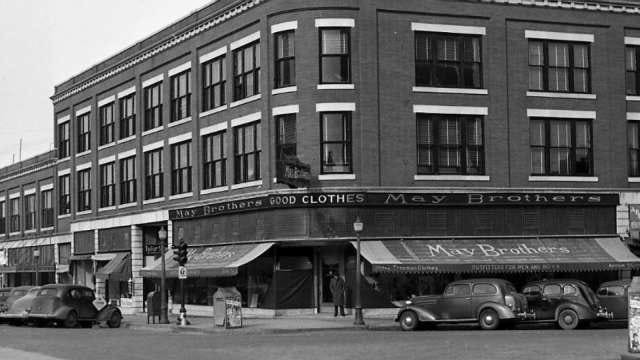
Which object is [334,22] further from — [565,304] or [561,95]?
[565,304]

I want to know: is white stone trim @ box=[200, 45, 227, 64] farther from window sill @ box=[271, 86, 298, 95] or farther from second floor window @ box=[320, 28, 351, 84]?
second floor window @ box=[320, 28, 351, 84]

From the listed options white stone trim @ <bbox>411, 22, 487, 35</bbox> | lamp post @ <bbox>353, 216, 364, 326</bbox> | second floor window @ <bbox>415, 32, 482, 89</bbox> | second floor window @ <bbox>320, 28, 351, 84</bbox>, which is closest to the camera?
lamp post @ <bbox>353, 216, 364, 326</bbox>

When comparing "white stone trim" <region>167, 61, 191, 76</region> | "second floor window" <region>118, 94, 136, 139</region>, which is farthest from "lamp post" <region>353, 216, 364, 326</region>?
"second floor window" <region>118, 94, 136, 139</region>

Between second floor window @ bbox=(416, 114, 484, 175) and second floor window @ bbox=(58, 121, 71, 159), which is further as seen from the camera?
second floor window @ bbox=(58, 121, 71, 159)

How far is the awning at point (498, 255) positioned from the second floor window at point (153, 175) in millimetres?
14786

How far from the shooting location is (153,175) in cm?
5038

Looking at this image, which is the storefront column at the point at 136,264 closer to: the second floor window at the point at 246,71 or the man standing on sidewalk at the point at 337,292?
the second floor window at the point at 246,71

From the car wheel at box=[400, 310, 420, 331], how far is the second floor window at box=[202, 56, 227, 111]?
14.8 metres

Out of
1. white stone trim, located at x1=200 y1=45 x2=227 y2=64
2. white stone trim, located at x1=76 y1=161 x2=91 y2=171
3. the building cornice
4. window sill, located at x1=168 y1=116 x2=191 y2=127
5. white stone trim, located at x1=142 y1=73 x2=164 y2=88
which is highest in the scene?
the building cornice

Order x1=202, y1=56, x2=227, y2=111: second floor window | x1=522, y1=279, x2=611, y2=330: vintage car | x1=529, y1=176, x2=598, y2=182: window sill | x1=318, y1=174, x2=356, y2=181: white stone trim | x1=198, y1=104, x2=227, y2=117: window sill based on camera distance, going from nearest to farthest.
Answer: x1=522, y1=279, x2=611, y2=330: vintage car
x1=318, y1=174, x2=356, y2=181: white stone trim
x1=529, y1=176, x2=598, y2=182: window sill
x1=198, y1=104, x2=227, y2=117: window sill
x1=202, y1=56, x2=227, y2=111: second floor window

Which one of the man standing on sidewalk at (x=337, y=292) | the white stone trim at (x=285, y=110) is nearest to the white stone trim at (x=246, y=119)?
the white stone trim at (x=285, y=110)

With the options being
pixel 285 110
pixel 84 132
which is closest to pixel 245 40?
pixel 285 110

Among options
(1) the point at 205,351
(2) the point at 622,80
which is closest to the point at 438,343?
(1) the point at 205,351

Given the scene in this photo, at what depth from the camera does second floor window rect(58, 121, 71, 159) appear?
199 ft
